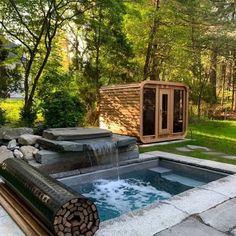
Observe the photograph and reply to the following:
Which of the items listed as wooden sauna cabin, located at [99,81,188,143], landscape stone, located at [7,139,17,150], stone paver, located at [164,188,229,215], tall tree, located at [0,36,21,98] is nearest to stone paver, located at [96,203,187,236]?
Result: stone paver, located at [164,188,229,215]

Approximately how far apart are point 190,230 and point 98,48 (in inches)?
363

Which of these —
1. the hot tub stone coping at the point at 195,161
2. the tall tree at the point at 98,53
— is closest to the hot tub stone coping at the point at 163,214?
the hot tub stone coping at the point at 195,161

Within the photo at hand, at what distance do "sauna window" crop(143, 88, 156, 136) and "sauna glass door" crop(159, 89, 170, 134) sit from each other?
273mm

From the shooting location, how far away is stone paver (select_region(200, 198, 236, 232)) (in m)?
2.97

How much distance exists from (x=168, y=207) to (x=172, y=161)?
9.67 ft

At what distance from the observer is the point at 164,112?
902cm

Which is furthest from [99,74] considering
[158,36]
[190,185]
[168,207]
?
[168,207]

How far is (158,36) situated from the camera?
12211 mm

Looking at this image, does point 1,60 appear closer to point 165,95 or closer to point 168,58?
point 165,95

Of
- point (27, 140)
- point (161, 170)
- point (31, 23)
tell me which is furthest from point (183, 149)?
point (31, 23)

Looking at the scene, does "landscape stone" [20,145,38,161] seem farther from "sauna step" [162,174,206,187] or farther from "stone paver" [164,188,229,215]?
"stone paver" [164,188,229,215]

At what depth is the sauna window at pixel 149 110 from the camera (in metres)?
8.52

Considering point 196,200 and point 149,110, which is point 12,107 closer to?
point 149,110

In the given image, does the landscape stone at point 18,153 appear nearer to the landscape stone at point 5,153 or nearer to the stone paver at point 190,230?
the landscape stone at point 5,153
